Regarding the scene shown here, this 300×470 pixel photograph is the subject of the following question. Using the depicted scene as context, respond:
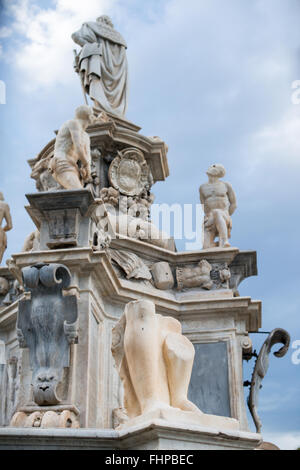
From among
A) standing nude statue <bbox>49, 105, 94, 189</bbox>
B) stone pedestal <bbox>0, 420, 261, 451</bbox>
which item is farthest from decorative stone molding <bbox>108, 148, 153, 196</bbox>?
stone pedestal <bbox>0, 420, 261, 451</bbox>

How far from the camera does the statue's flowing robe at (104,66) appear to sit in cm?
1541

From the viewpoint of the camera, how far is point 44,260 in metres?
9.14

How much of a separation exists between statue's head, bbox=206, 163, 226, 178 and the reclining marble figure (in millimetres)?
7281

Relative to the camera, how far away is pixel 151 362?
19.2ft

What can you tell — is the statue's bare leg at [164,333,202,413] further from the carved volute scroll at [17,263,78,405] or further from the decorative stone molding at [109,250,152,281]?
the decorative stone molding at [109,250,152,281]

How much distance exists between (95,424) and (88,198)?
285cm

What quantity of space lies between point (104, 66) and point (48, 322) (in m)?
8.92

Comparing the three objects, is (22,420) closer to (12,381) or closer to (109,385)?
(109,385)

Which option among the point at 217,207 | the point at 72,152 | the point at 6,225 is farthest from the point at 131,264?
the point at 6,225

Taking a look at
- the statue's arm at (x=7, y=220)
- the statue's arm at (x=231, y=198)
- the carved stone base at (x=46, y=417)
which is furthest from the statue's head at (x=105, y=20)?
the carved stone base at (x=46, y=417)

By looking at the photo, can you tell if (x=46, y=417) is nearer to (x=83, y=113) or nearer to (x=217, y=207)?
(x=83, y=113)

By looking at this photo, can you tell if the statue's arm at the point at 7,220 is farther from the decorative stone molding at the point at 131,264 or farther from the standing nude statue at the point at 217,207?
the standing nude statue at the point at 217,207

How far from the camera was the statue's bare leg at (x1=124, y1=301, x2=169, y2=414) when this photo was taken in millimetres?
5828
